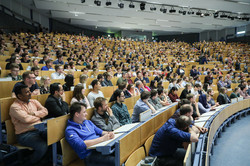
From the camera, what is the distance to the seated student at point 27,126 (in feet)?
5.81

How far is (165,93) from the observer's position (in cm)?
398

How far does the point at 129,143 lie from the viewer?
163cm

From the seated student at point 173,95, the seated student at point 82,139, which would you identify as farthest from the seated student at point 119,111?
the seated student at point 173,95

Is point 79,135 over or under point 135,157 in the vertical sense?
over

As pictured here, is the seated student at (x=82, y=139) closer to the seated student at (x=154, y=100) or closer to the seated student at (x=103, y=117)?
the seated student at (x=103, y=117)

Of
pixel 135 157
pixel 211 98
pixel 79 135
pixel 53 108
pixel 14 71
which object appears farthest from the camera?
pixel 211 98

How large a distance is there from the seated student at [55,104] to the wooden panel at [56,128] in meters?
0.37

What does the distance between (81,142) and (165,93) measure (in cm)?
270

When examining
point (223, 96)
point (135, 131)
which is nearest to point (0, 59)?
point (135, 131)

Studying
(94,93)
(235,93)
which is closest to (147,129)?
(94,93)

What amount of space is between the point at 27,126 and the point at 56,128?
1.28 ft

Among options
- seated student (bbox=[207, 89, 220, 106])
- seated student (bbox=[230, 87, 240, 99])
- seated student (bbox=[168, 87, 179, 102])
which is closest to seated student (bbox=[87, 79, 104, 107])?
seated student (bbox=[168, 87, 179, 102])

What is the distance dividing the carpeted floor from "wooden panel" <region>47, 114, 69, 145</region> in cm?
203

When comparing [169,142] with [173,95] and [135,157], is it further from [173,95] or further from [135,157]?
[173,95]
